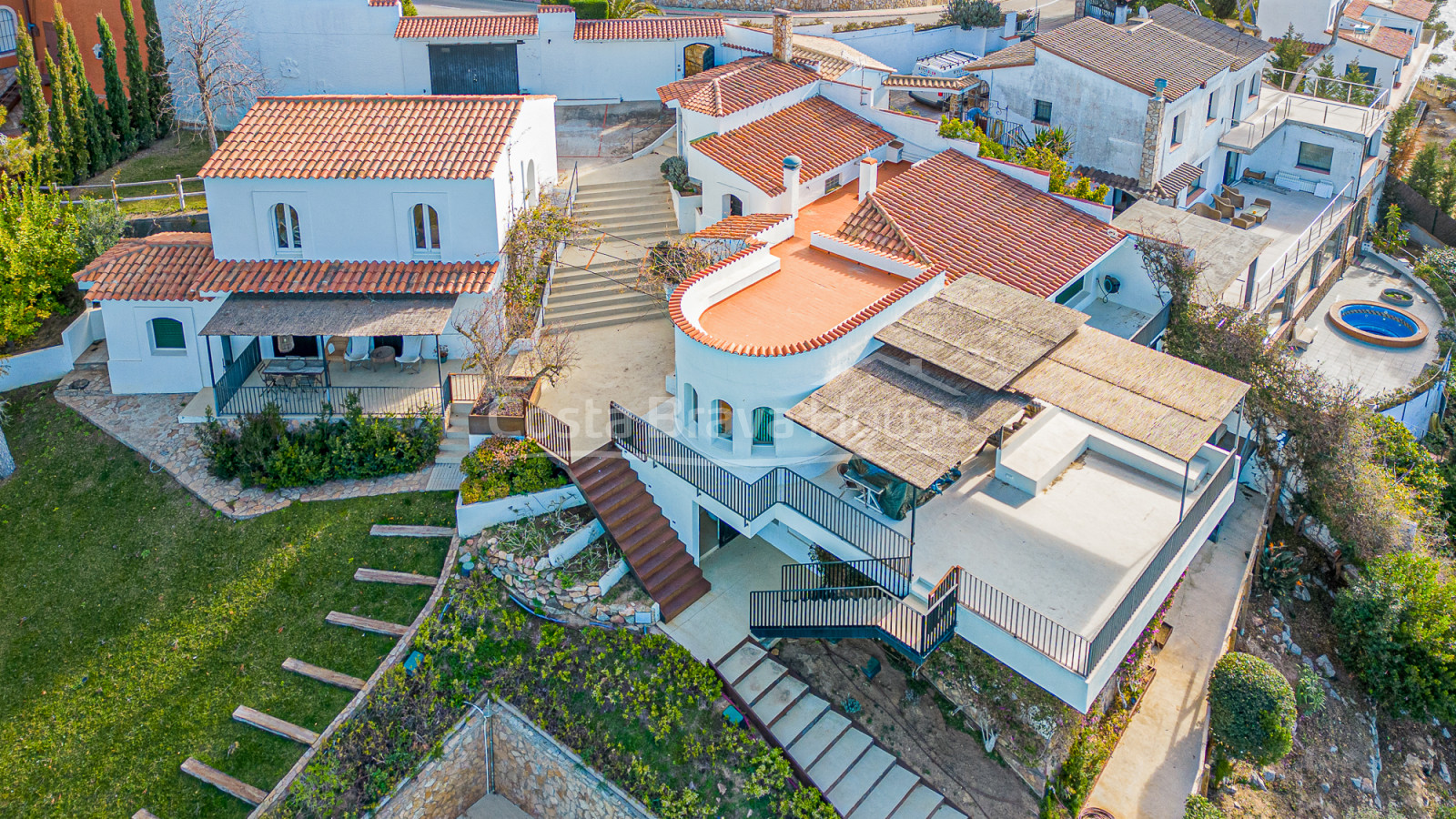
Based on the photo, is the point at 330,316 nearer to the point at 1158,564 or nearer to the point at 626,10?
the point at 1158,564

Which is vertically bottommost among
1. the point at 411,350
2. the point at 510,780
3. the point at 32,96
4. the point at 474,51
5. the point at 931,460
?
the point at 510,780

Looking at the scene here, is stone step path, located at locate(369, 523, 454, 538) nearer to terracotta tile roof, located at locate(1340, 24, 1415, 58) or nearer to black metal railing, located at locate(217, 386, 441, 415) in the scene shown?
black metal railing, located at locate(217, 386, 441, 415)

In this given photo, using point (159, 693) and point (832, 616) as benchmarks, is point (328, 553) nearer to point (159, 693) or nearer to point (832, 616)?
point (159, 693)

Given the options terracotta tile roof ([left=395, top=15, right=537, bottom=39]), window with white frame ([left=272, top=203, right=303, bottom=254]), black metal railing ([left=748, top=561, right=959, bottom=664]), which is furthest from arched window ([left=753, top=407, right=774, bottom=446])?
terracotta tile roof ([left=395, top=15, right=537, bottom=39])

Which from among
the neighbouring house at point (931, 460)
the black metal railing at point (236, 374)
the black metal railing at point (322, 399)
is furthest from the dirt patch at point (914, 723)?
the black metal railing at point (236, 374)

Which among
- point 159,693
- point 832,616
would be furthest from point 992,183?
point 159,693

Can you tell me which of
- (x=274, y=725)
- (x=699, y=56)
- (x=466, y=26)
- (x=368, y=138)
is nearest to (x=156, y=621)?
(x=274, y=725)
